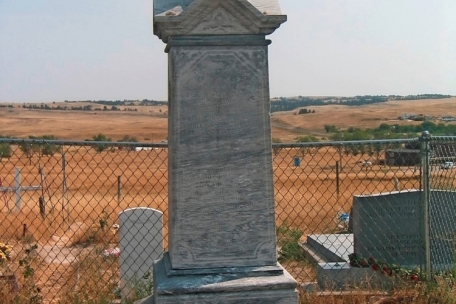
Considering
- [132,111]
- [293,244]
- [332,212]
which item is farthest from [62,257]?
[132,111]

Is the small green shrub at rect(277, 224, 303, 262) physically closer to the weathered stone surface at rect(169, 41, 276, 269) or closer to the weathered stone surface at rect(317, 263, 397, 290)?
the weathered stone surface at rect(317, 263, 397, 290)

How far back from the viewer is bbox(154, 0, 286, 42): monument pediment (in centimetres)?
325

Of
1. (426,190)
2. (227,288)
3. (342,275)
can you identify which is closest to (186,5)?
(227,288)

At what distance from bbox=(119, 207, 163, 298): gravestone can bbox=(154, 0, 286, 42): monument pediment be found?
2.54 meters

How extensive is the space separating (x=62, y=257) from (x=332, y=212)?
21.1ft

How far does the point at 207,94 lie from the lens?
10.8ft

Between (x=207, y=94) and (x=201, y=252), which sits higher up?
(x=207, y=94)

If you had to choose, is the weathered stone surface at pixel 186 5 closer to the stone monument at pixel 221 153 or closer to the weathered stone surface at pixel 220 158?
the stone monument at pixel 221 153

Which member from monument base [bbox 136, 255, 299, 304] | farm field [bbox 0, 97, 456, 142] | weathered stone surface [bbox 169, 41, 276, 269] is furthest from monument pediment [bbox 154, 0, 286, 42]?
farm field [bbox 0, 97, 456, 142]

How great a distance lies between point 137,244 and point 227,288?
236 cm

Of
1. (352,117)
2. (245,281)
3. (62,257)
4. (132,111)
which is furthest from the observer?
(132,111)

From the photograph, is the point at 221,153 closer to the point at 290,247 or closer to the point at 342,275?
the point at 342,275

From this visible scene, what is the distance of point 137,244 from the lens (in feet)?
17.9

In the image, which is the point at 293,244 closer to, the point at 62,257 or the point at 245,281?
the point at 62,257
